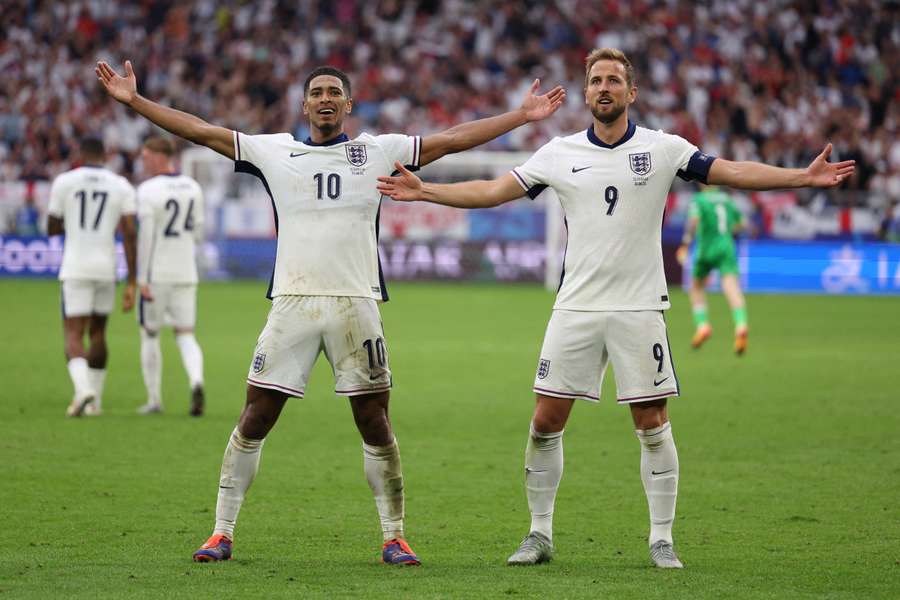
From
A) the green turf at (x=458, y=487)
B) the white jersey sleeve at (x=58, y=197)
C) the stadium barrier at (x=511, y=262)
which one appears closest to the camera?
Answer: the green turf at (x=458, y=487)

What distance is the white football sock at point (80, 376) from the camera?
1195cm

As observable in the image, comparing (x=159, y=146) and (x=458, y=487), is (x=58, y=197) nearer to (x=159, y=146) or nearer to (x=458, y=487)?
(x=159, y=146)

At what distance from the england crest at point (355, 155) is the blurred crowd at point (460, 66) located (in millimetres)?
24198

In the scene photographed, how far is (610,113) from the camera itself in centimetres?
669

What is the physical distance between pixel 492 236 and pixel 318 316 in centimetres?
2278

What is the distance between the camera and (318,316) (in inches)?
265

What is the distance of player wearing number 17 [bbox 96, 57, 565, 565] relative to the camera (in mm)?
6723

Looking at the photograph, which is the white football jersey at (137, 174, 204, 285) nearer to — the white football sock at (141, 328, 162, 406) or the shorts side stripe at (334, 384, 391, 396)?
the white football sock at (141, 328, 162, 406)

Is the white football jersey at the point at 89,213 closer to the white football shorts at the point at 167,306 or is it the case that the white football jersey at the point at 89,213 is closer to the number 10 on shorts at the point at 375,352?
the white football shorts at the point at 167,306

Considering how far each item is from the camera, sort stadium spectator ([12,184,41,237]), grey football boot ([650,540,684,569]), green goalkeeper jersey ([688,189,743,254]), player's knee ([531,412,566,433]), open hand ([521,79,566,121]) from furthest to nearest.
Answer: stadium spectator ([12,184,41,237]) → green goalkeeper jersey ([688,189,743,254]) → open hand ([521,79,566,121]) → player's knee ([531,412,566,433]) → grey football boot ([650,540,684,569])

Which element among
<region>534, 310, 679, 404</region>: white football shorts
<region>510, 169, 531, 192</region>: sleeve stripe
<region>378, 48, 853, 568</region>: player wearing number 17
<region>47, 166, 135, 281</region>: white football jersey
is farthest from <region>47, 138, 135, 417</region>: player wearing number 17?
<region>534, 310, 679, 404</region>: white football shorts

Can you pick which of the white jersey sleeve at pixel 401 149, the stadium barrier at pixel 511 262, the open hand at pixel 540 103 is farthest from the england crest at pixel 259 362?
the stadium barrier at pixel 511 262

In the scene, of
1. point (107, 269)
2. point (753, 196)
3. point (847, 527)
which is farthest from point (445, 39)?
point (847, 527)

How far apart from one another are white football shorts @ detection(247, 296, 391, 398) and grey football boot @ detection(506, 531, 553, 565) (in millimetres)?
1011
